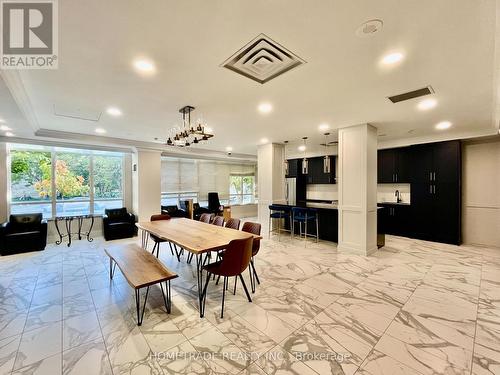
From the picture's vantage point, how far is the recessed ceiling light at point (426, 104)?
3172 millimetres

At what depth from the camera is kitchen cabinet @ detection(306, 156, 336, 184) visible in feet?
23.8

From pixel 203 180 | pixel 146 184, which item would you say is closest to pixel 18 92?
pixel 146 184

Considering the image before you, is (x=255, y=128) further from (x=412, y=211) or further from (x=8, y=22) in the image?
(x=412, y=211)

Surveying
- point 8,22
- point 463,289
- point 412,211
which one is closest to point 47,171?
point 8,22

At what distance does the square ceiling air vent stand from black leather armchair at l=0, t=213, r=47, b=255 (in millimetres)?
5653

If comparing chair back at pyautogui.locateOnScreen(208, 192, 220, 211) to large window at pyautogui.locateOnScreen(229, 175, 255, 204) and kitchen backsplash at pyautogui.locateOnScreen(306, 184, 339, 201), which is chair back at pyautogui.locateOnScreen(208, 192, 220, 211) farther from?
kitchen backsplash at pyautogui.locateOnScreen(306, 184, 339, 201)

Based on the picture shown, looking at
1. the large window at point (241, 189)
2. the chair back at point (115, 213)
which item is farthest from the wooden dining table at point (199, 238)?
the large window at point (241, 189)

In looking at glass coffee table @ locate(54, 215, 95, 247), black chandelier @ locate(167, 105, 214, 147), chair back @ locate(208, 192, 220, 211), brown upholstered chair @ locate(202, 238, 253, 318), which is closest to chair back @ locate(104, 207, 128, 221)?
glass coffee table @ locate(54, 215, 95, 247)

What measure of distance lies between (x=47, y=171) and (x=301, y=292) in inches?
275

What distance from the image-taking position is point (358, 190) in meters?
4.49

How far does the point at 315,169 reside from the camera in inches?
302

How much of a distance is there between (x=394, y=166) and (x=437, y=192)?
1153mm

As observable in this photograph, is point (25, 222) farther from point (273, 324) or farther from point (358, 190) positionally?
Answer: point (358, 190)

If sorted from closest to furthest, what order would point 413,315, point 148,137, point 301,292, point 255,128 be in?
point 413,315 < point 301,292 < point 255,128 < point 148,137
